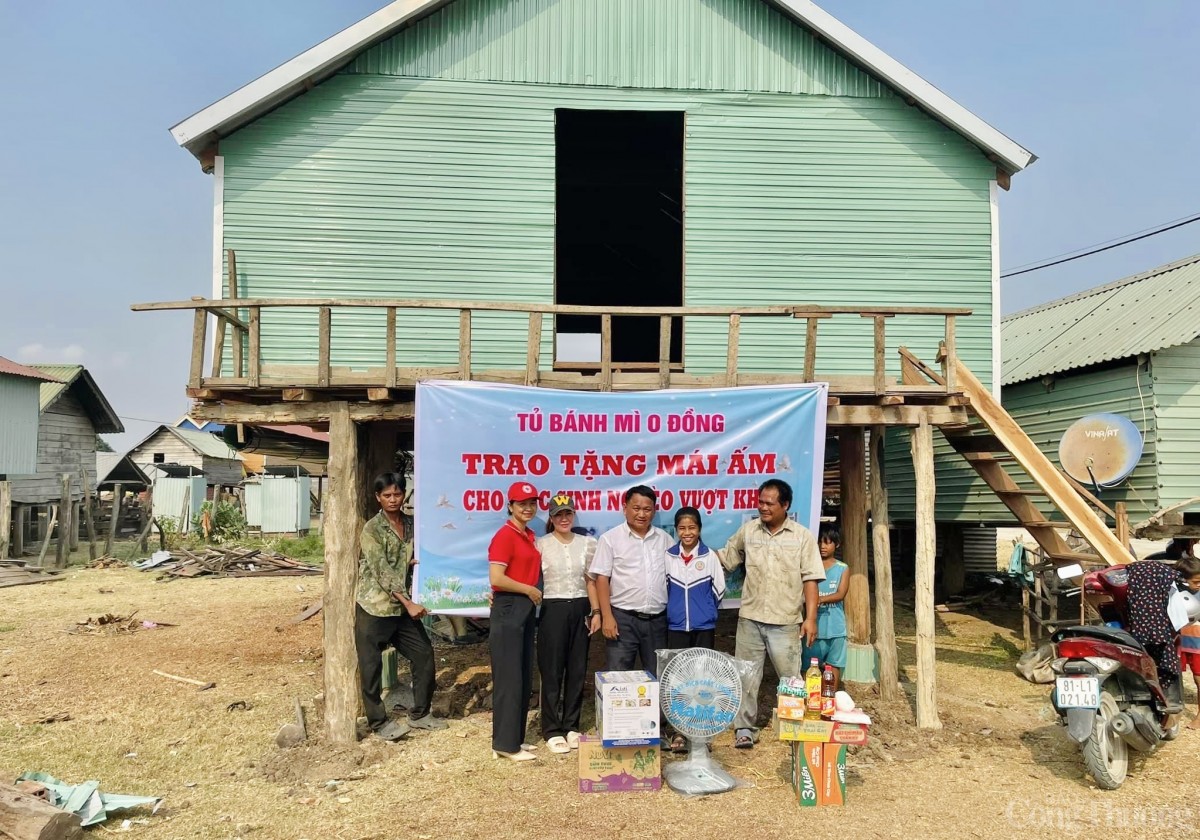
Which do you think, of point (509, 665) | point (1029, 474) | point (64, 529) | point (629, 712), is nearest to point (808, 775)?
point (629, 712)

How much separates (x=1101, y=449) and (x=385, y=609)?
1028 cm

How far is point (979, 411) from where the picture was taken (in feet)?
27.2

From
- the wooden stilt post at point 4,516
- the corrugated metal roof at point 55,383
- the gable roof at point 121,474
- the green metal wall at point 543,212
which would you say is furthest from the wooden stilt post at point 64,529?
the green metal wall at point 543,212

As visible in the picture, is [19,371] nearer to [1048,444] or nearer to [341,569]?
[341,569]

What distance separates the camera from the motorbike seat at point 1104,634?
6.27 meters

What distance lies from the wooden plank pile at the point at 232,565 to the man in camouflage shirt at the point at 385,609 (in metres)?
14.1

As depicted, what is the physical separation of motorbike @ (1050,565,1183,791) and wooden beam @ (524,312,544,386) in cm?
477

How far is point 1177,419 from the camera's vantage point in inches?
455

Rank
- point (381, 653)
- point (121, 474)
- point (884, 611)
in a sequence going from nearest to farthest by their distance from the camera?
point (381, 653), point (884, 611), point (121, 474)

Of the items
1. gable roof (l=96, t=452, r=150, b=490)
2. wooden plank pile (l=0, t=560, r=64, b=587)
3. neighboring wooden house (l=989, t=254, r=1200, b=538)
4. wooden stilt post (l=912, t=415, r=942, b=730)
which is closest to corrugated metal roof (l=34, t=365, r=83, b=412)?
gable roof (l=96, t=452, r=150, b=490)

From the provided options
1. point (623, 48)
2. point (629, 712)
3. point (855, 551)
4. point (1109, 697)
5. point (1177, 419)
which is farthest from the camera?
point (1177, 419)

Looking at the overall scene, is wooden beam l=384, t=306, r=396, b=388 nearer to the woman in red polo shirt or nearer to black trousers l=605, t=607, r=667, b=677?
the woman in red polo shirt

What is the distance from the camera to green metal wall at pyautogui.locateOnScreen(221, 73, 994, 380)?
29.3 ft

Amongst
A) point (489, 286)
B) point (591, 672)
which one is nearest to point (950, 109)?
point (489, 286)
